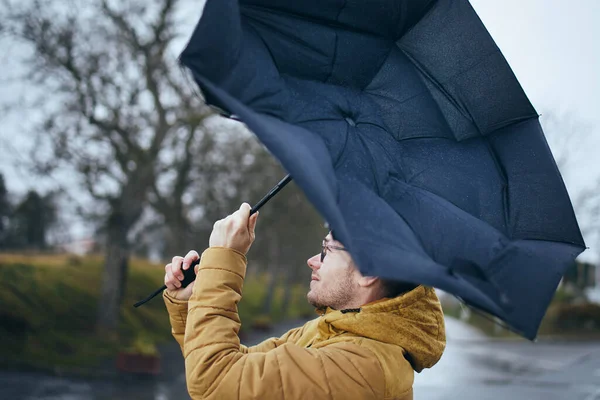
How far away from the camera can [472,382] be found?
47.6ft

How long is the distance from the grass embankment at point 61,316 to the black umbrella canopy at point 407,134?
38.6ft

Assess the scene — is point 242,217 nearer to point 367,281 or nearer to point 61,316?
point 367,281

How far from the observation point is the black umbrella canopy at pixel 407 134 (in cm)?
189

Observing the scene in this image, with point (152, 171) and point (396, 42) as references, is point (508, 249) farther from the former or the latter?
point (152, 171)

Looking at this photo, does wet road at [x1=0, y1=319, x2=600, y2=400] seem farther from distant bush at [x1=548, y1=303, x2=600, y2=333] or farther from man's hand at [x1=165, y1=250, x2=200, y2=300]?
distant bush at [x1=548, y1=303, x2=600, y2=333]

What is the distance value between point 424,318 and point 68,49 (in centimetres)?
1404

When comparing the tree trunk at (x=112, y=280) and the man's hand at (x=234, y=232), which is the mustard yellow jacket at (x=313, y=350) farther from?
the tree trunk at (x=112, y=280)

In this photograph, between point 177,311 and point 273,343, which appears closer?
point 177,311

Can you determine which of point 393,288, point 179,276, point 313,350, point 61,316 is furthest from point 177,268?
point 61,316

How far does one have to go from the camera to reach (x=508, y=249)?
2336 millimetres

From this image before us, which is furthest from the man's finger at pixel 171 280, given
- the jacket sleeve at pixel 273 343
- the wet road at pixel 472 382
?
the wet road at pixel 472 382

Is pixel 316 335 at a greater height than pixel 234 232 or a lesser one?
lesser

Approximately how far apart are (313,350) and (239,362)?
0.85ft

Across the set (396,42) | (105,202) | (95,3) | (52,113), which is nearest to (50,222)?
(105,202)
